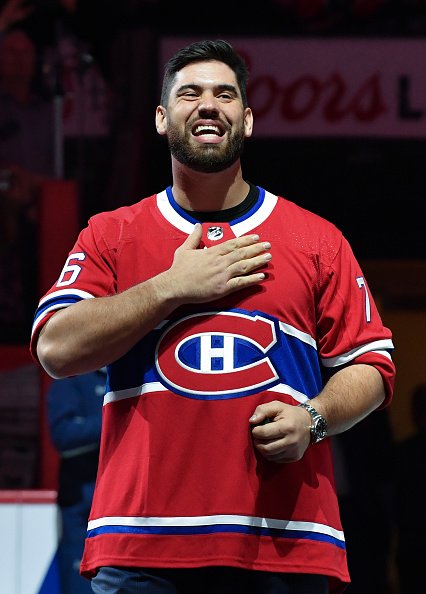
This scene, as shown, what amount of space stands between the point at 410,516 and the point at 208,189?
3.25 meters

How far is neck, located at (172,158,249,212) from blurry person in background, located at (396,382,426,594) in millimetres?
3198

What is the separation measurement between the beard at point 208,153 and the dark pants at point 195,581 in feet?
2.39

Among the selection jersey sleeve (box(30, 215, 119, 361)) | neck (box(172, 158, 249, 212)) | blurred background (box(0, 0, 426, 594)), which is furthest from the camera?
blurred background (box(0, 0, 426, 594))

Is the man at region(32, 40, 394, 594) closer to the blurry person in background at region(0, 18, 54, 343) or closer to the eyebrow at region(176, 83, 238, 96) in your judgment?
the eyebrow at region(176, 83, 238, 96)

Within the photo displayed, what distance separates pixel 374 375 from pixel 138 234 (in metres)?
0.50

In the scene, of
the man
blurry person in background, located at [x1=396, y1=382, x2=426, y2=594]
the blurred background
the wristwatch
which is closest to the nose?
the man

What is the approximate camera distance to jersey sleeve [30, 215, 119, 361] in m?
2.19

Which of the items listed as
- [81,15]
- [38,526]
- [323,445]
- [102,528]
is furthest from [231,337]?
[81,15]

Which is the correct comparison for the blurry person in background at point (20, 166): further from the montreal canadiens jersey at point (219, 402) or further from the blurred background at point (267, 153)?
the montreal canadiens jersey at point (219, 402)

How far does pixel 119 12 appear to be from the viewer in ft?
20.8

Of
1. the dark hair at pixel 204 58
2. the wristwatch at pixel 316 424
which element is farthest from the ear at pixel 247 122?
the wristwatch at pixel 316 424

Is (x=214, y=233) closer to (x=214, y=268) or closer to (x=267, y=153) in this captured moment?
(x=214, y=268)

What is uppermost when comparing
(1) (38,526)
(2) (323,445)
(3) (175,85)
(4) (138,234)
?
(3) (175,85)

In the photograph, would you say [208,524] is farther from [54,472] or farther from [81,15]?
[81,15]
